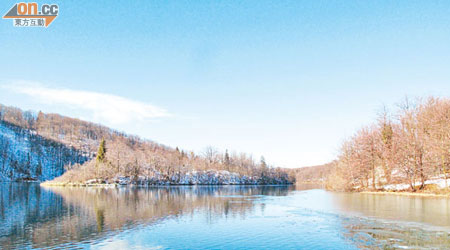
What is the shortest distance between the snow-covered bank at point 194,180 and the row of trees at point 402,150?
72.6 metres

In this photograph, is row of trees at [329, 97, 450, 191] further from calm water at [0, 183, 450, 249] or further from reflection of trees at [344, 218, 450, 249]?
reflection of trees at [344, 218, 450, 249]

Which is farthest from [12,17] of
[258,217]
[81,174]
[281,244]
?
[81,174]

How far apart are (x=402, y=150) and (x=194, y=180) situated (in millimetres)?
95811

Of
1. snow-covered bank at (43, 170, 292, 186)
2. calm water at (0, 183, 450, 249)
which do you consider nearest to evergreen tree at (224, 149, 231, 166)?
snow-covered bank at (43, 170, 292, 186)

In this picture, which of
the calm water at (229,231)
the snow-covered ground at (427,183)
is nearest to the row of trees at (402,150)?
the snow-covered ground at (427,183)

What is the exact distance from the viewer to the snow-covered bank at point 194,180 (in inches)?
4443

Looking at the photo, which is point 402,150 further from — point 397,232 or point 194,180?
point 194,180

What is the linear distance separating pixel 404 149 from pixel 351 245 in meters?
43.2

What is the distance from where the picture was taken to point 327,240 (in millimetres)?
18344

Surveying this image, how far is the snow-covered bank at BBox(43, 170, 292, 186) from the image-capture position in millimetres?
112850

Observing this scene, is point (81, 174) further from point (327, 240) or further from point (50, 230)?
point (327, 240)

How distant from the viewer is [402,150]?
176 ft

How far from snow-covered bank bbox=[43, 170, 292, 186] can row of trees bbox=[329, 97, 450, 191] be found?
72.6 metres

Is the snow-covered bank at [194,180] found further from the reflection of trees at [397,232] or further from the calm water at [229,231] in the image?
the reflection of trees at [397,232]
